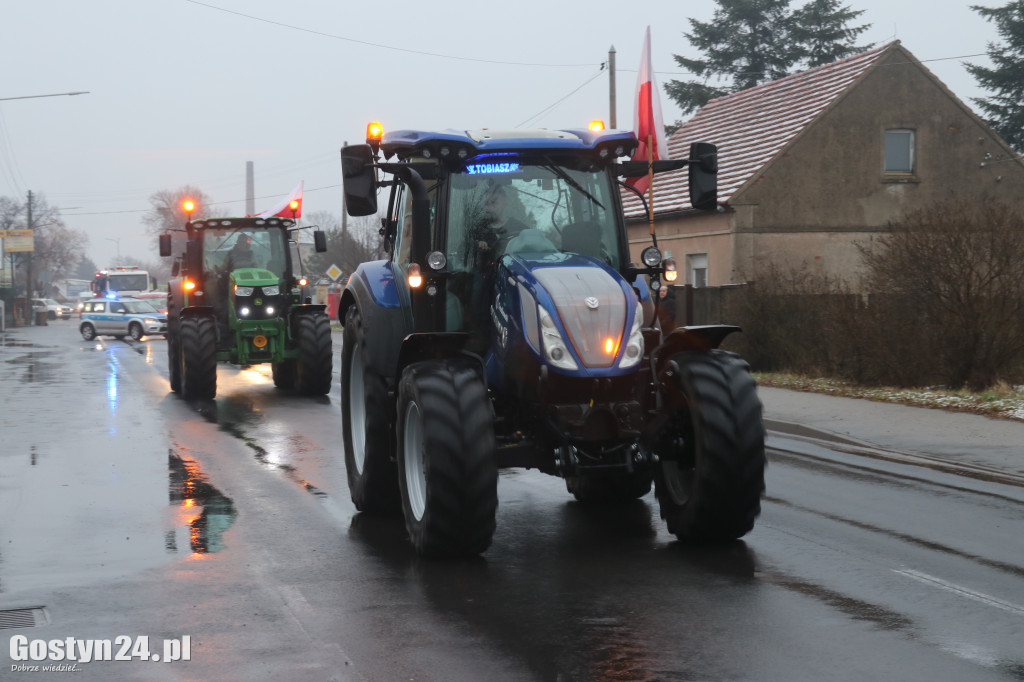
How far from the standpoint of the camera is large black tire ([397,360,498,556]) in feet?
22.9

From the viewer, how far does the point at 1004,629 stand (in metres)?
5.82

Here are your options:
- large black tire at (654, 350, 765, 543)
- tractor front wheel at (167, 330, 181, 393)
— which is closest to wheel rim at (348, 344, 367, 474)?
large black tire at (654, 350, 765, 543)

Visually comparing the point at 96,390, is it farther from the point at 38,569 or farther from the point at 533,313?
the point at 533,313

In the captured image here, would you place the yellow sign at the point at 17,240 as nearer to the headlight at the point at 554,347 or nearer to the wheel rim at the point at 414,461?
the wheel rim at the point at 414,461

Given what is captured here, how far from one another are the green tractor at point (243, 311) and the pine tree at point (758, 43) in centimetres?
3107

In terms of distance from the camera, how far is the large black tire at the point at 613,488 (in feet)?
29.8

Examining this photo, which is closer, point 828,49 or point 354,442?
point 354,442

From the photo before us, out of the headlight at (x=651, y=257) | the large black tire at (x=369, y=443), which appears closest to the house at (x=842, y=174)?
the large black tire at (x=369, y=443)

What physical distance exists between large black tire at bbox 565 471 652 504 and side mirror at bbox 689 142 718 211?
2.09 m

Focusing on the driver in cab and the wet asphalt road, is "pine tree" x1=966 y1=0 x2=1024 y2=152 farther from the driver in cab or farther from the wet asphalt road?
the wet asphalt road

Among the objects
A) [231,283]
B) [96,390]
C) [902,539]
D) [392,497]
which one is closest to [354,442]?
[392,497]

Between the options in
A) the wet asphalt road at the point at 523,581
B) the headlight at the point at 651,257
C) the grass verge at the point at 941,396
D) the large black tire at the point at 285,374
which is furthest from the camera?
the large black tire at the point at 285,374

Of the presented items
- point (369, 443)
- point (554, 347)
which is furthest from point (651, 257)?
point (369, 443)

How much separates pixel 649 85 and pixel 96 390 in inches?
417
